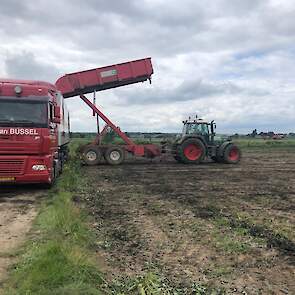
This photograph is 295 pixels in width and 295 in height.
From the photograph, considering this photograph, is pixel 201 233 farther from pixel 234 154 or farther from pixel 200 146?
pixel 234 154

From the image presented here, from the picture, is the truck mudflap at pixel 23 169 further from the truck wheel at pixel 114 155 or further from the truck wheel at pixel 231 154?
the truck wheel at pixel 231 154

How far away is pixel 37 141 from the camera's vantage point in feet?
41.6

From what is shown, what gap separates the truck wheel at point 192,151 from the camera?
23184 mm

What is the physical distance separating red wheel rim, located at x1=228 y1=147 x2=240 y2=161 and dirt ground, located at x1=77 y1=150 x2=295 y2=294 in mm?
9760

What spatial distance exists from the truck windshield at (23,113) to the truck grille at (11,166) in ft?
3.22

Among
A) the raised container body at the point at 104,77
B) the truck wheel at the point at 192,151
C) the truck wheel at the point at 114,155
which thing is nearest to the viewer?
the raised container body at the point at 104,77

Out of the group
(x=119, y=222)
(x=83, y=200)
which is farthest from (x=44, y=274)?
(x=83, y=200)

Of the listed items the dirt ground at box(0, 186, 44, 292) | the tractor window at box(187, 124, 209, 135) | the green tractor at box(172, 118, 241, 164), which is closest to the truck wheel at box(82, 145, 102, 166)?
the green tractor at box(172, 118, 241, 164)

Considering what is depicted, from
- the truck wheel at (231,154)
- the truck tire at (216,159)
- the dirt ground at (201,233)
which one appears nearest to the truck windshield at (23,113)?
the dirt ground at (201,233)

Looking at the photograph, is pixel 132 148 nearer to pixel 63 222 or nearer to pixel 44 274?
pixel 63 222

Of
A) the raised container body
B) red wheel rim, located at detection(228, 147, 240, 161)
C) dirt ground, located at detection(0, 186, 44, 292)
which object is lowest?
dirt ground, located at detection(0, 186, 44, 292)

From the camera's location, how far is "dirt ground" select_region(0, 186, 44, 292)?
6474mm

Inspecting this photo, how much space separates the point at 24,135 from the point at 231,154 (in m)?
13.8

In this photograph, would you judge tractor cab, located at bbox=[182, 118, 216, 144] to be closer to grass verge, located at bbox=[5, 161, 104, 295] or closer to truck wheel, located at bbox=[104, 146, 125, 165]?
truck wheel, located at bbox=[104, 146, 125, 165]
